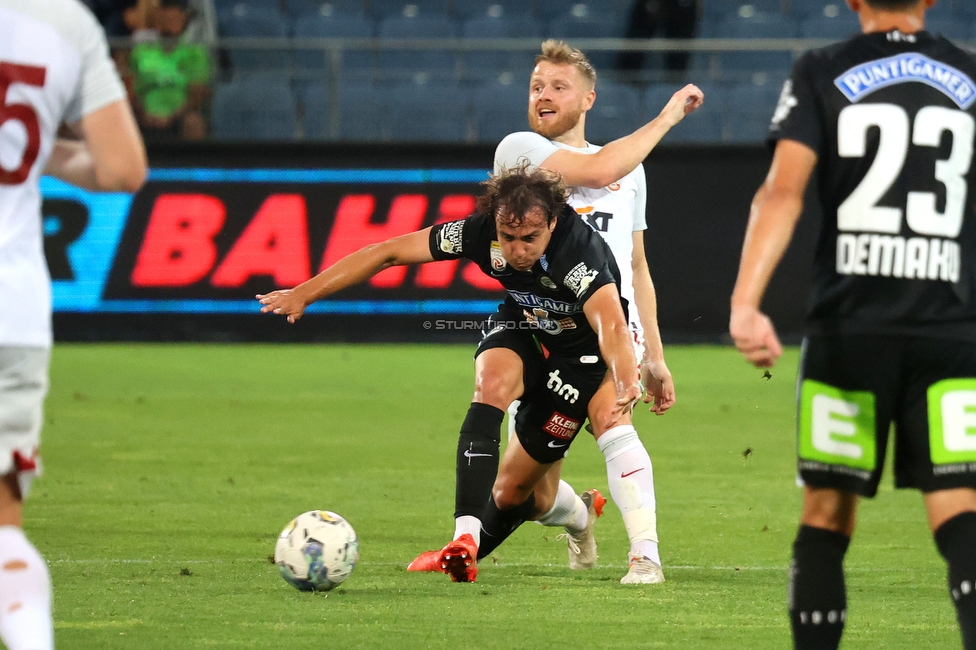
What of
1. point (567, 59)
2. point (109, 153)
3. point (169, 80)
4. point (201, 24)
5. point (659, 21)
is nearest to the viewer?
point (109, 153)

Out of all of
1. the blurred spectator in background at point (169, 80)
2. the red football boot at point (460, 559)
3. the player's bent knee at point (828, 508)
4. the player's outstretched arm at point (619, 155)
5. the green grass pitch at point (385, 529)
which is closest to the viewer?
the player's bent knee at point (828, 508)

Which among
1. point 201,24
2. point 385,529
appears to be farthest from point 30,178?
point 201,24

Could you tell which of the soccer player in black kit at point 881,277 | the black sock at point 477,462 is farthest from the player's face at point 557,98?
the soccer player in black kit at point 881,277

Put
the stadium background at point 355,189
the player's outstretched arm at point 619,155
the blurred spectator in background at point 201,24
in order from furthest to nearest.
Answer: the blurred spectator in background at point 201,24, the stadium background at point 355,189, the player's outstretched arm at point 619,155

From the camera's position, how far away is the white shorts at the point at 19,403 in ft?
11.4

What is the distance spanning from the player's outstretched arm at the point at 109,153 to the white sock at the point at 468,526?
2622 millimetres

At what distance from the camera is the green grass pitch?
5035mm

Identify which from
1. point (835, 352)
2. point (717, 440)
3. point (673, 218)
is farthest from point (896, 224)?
point (673, 218)

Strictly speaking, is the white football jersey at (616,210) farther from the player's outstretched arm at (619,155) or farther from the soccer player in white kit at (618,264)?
the player's outstretched arm at (619,155)

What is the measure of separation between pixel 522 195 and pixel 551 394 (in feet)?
2.78

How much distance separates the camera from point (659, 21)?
17188 mm

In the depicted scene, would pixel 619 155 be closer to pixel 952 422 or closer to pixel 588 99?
pixel 588 99

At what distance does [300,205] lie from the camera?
16.2 m

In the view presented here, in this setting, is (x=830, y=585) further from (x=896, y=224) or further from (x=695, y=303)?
(x=695, y=303)
